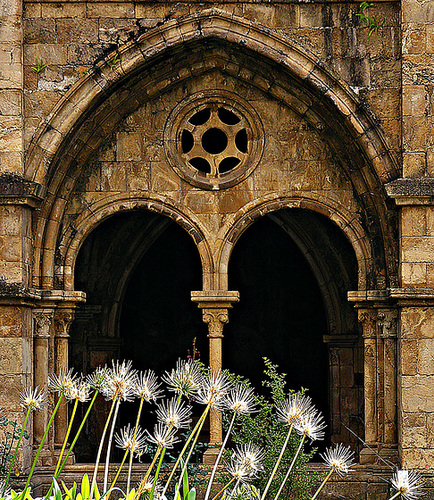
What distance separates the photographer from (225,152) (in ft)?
28.2

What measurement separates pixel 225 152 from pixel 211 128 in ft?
0.84

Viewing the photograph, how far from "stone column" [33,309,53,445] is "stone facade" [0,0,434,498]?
18 millimetres

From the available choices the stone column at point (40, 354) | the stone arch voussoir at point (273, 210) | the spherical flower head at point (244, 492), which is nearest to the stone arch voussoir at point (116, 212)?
the stone arch voussoir at point (273, 210)

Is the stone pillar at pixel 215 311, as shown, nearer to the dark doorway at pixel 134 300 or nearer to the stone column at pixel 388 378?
the stone column at pixel 388 378

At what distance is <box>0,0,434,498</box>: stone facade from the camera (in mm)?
7953

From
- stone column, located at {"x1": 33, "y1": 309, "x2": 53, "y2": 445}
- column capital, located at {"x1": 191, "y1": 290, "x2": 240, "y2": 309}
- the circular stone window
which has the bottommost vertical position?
stone column, located at {"x1": 33, "y1": 309, "x2": 53, "y2": 445}

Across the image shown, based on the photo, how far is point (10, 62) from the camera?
320 inches

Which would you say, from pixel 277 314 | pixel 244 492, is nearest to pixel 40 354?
pixel 277 314

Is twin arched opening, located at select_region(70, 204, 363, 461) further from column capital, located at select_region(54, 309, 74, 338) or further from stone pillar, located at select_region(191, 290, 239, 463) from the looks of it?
stone pillar, located at select_region(191, 290, 239, 463)

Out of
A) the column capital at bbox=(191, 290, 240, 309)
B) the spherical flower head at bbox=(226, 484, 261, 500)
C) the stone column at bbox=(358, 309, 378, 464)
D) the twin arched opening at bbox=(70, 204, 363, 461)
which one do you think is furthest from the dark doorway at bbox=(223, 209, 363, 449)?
the spherical flower head at bbox=(226, 484, 261, 500)

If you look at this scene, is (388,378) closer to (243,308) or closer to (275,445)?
(275,445)

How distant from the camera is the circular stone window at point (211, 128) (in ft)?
28.0

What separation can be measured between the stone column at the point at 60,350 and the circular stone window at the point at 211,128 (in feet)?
5.52

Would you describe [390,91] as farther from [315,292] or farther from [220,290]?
[315,292]
